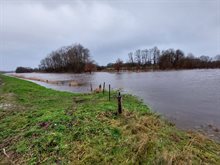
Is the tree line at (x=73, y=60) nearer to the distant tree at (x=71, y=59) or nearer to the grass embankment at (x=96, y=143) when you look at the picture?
the distant tree at (x=71, y=59)

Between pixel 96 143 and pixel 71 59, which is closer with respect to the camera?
pixel 96 143

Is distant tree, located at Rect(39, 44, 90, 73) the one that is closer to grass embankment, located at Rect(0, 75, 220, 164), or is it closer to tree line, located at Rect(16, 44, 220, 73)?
tree line, located at Rect(16, 44, 220, 73)

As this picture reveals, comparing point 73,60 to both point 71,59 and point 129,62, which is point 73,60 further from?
point 129,62

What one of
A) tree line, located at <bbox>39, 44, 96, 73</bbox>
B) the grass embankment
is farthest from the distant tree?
the grass embankment

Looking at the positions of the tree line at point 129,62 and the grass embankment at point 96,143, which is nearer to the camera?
the grass embankment at point 96,143

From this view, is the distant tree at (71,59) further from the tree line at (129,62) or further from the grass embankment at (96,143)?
the grass embankment at (96,143)

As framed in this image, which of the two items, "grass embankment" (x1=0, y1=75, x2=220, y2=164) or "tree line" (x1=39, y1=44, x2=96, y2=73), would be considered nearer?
"grass embankment" (x1=0, y1=75, x2=220, y2=164)

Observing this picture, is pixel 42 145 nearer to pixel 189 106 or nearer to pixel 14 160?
pixel 14 160

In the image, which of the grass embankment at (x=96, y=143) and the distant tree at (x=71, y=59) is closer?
the grass embankment at (x=96, y=143)

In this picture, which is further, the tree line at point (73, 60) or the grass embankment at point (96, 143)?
the tree line at point (73, 60)

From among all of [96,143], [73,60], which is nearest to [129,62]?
[73,60]

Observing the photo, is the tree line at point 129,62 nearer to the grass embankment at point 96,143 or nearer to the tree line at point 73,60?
the tree line at point 73,60

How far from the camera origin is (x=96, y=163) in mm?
3996

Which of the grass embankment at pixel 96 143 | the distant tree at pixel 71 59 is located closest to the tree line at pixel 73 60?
the distant tree at pixel 71 59
